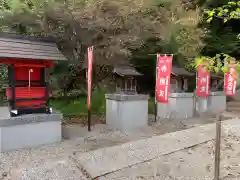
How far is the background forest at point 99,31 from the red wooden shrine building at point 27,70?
14.0 feet

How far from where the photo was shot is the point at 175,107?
46.9 feet

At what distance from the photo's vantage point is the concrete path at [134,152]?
20.0 ft

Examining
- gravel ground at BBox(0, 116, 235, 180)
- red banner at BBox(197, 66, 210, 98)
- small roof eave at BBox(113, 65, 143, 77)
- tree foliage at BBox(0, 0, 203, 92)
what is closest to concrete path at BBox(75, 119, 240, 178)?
gravel ground at BBox(0, 116, 235, 180)

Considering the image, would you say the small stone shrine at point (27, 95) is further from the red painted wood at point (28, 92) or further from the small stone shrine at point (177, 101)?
the small stone shrine at point (177, 101)

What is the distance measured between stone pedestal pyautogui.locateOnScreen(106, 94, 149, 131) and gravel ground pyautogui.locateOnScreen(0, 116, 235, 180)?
0.81m

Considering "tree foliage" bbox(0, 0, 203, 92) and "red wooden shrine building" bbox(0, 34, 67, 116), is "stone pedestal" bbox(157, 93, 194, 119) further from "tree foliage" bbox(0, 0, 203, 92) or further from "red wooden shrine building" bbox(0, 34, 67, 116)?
"red wooden shrine building" bbox(0, 34, 67, 116)

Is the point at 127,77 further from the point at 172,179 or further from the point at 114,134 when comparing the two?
the point at 172,179

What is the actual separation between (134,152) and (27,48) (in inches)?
187

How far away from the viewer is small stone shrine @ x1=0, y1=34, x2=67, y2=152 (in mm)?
7492

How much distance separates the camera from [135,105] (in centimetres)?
1138

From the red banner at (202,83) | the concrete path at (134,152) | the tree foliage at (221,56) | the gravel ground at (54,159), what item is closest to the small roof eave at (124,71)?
the gravel ground at (54,159)

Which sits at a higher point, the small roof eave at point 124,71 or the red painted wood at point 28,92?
the small roof eave at point 124,71

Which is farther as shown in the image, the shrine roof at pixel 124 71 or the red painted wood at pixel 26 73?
the shrine roof at pixel 124 71

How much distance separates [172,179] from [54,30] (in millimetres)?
11292
